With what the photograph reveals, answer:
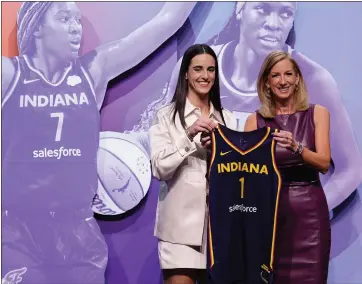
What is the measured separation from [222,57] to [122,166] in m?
0.87

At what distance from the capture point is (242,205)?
2.13 meters

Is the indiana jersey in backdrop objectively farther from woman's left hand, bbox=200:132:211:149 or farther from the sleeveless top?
the sleeveless top

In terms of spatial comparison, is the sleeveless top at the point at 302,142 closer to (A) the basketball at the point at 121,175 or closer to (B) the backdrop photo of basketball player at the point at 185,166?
(B) the backdrop photo of basketball player at the point at 185,166

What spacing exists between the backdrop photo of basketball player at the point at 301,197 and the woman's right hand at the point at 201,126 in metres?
0.28

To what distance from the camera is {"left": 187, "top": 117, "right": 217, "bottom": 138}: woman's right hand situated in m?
2.10

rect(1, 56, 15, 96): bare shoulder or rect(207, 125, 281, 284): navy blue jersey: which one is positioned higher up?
rect(1, 56, 15, 96): bare shoulder

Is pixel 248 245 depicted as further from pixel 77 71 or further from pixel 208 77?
pixel 77 71

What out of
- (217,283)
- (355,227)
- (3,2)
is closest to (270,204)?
(217,283)

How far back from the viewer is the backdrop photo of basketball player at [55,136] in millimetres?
3141

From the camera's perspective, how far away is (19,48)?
323 centimetres

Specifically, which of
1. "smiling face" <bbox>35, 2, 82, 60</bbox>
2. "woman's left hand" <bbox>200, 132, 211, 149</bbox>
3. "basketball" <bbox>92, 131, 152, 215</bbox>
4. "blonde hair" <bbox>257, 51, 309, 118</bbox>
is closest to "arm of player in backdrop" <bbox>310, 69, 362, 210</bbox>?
"blonde hair" <bbox>257, 51, 309, 118</bbox>

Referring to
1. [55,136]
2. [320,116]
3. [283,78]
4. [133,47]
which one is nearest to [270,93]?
[283,78]

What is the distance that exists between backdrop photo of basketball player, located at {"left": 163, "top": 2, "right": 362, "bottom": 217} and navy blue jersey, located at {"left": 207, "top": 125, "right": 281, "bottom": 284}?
1004 millimetres

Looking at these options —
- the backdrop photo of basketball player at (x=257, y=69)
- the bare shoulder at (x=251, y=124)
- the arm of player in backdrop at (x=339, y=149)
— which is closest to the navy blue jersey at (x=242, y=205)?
the bare shoulder at (x=251, y=124)
